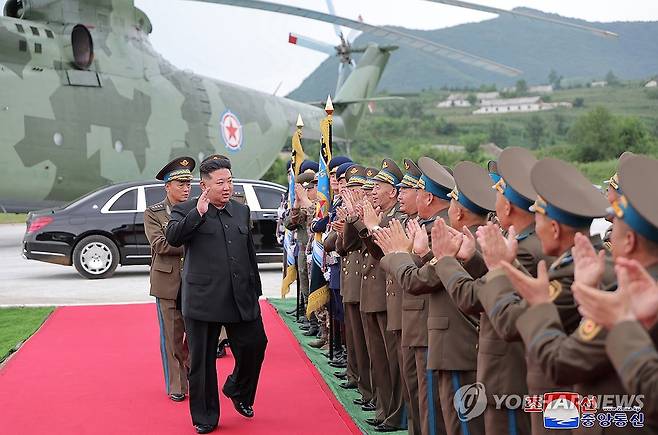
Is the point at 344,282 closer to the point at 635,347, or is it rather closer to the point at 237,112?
the point at 635,347

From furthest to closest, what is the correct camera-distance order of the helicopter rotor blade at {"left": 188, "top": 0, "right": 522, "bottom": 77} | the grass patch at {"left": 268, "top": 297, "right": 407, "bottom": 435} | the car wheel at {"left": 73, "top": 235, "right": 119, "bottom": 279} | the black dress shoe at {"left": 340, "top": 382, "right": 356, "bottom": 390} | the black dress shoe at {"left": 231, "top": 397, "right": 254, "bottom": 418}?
the helicopter rotor blade at {"left": 188, "top": 0, "right": 522, "bottom": 77}
the car wheel at {"left": 73, "top": 235, "right": 119, "bottom": 279}
the black dress shoe at {"left": 340, "top": 382, "right": 356, "bottom": 390}
the black dress shoe at {"left": 231, "top": 397, "right": 254, "bottom": 418}
the grass patch at {"left": 268, "top": 297, "right": 407, "bottom": 435}

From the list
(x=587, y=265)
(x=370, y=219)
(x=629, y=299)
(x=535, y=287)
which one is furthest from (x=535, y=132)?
(x=629, y=299)

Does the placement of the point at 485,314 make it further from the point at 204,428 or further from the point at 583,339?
the point at 204,428

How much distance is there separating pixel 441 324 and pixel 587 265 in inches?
58.6

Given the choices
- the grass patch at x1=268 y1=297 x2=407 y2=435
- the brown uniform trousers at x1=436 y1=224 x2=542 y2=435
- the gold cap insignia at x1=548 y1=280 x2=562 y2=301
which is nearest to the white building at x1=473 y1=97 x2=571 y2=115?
the grass patch at x1=268 y1=297 x2=407 y2=435

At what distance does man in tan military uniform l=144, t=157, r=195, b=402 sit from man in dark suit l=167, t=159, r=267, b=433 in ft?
2.38

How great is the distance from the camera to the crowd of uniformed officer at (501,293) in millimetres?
2229

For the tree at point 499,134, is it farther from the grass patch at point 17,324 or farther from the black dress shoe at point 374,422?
the black dress shoe at point 374,422

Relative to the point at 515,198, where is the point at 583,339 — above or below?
below

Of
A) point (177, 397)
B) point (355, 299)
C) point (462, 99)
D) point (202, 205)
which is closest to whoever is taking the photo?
point (202, 205)

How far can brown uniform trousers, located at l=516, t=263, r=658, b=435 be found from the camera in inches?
88.7

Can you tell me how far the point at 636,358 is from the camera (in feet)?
6.68

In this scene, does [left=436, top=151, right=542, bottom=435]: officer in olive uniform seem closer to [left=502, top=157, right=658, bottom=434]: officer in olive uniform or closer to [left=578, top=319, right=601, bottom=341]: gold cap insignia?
[left=502, top=157, right=658, bottom=434]: officer in olive uniform

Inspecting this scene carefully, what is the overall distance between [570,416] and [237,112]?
51.6 ft
